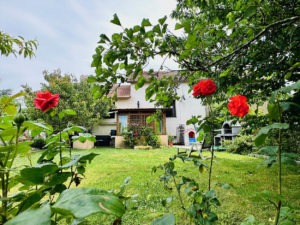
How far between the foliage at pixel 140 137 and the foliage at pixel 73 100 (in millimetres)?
2332

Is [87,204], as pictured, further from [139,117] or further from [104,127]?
[104,127]

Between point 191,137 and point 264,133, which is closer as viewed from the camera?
point 264,133

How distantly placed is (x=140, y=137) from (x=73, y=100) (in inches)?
184

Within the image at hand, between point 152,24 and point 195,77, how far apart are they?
2.87 ft

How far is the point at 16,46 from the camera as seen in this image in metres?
1.94

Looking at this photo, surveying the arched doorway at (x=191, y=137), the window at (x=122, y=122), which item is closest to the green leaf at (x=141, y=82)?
the window at (x=122, y=122)

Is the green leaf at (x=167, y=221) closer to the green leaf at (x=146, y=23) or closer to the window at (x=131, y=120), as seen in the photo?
the green leaf at (x=146, y=23)

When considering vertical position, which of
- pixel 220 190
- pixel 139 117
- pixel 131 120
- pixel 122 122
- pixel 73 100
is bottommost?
pixel 220 190

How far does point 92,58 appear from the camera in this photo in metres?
1.38

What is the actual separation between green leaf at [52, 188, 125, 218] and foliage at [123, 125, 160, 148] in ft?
40.7

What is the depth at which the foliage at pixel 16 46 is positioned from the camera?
5.94 ft

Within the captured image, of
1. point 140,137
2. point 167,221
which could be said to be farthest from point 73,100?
point 167,221

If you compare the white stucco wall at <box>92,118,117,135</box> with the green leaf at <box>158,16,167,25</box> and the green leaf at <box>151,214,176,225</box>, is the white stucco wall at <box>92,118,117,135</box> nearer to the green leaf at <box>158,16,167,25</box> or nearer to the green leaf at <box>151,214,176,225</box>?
the green leaf at <box>158,16,167,25</box>

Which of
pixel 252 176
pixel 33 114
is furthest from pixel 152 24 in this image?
pixel 33 114
